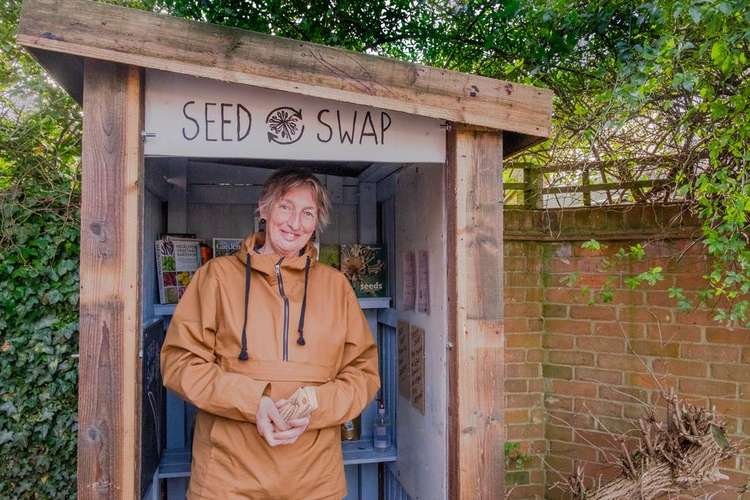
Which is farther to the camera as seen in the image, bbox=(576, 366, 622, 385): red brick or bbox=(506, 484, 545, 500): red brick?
bbox=(506, 484, 545, 500): red brick

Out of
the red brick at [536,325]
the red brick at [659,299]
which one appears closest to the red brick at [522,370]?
the red brick at [536,325]

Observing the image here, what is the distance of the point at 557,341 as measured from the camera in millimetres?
3432

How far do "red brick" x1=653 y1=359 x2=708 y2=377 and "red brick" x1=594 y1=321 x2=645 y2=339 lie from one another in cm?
18

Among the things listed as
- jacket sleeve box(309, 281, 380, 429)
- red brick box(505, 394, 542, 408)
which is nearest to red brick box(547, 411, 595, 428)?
red brick box(505, 394, 542, 408)

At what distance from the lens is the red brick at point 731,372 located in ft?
9.37

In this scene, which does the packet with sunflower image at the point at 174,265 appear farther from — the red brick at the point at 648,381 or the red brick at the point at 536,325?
the red brick at the point at 648,381

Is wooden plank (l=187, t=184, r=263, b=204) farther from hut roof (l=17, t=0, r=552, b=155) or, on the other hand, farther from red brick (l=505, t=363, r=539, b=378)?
red brick (l=505, t=363, r=539, b=378)

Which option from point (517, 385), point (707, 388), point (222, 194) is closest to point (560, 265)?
point (517, 385)

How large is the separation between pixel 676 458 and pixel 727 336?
951mm

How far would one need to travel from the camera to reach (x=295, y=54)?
1.86 m

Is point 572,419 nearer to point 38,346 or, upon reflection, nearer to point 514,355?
point 514,355

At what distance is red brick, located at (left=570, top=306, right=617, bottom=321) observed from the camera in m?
3.26

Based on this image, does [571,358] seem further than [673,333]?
Yes

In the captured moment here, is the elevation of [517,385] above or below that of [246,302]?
below
